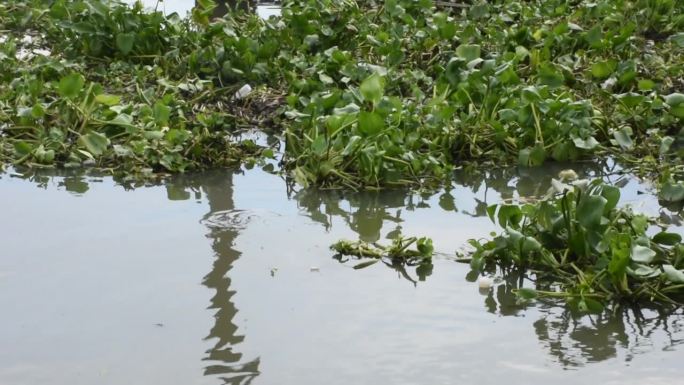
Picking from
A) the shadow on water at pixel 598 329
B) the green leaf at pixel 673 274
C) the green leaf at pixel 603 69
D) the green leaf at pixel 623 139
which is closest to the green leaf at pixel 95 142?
the shadow on water at pixel 598 329

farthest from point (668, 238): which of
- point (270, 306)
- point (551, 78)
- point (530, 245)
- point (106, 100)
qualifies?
point (106, 100)

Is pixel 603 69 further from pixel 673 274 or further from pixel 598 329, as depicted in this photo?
pixel 598 329

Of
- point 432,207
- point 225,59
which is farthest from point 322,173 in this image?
point 225,59

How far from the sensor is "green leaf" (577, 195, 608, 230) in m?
3.83

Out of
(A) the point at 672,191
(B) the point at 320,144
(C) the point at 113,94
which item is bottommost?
(A) the point at 672,191

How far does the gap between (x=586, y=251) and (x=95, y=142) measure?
8.17 ft

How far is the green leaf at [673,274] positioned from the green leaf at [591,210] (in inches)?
11.4

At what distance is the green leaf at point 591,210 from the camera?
151 inches

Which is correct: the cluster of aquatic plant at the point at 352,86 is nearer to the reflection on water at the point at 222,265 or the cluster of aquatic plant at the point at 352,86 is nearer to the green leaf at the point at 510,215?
the reflection on water at the point at 222,265

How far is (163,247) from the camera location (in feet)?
14.1

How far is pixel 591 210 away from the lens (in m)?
3.86

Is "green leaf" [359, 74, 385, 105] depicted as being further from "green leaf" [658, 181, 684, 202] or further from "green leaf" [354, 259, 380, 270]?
"green leaf" [658, 181, 684, 202]

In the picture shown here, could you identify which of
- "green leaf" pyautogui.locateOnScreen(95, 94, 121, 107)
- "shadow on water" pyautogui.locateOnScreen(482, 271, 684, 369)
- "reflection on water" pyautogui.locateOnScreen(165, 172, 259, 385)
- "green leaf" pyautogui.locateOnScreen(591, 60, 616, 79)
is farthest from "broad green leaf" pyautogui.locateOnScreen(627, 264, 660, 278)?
"green leaf" pyautogui.locateOnScreen(95, 94, 121, 107)

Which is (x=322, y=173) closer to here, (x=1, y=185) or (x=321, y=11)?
(x=1, y=185)
